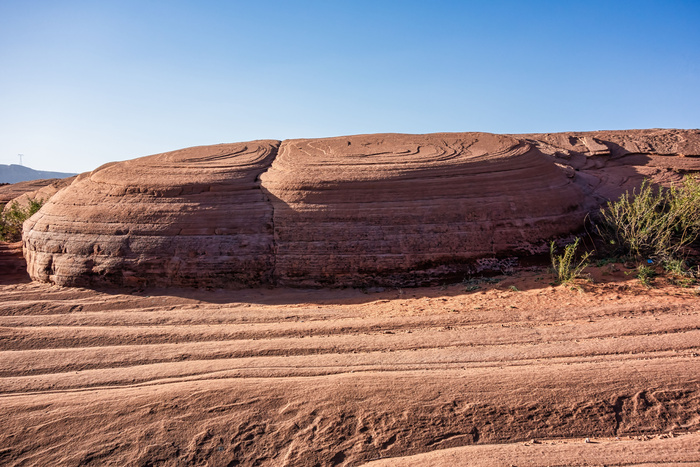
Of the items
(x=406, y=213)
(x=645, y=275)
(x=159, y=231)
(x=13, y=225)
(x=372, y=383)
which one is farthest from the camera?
(x=13, y=225)

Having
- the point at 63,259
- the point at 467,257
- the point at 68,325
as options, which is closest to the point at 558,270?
the point at 467,257

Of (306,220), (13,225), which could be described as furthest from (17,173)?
(306,220)

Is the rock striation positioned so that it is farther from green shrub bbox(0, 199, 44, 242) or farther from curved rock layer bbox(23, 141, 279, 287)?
green shrub bbox(0, 199, 44, 242)

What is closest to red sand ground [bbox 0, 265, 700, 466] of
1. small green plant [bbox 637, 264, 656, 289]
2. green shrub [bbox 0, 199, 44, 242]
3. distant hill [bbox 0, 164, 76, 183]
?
small green plant [bbox 637, 264, 656, 289]

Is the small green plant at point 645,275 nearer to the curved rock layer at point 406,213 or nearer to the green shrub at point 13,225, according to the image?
the curved rock layer at point 406,213

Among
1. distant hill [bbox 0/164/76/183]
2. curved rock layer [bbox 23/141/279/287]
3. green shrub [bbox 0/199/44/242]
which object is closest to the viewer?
curved rock layer [bbox 23/141/279/287]

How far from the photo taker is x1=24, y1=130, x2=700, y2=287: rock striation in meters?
5.46

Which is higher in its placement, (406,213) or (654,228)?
(406,213)

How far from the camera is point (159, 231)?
225 inches

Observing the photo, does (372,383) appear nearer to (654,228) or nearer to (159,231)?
(159,231)

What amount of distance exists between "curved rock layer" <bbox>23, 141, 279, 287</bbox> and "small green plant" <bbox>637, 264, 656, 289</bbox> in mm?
4264

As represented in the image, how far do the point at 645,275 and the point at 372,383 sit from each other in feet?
11.9

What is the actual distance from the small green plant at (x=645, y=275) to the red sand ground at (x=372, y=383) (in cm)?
17

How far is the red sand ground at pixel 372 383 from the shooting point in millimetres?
2850
